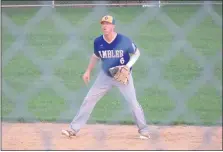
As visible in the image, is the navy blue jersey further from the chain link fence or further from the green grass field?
the green grass field

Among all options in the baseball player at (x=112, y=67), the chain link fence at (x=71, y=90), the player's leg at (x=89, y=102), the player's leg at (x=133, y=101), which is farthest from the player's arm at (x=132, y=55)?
the player's leg at (x=89, y=102)

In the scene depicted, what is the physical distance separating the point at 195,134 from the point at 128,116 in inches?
48.1

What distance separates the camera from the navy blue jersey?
507cm

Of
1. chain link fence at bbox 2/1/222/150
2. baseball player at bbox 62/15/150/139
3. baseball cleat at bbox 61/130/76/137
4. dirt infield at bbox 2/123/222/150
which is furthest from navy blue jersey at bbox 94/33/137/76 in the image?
baseball cleat at bbox 61/130/76/137

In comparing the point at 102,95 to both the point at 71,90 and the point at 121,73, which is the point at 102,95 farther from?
the point at 71,90

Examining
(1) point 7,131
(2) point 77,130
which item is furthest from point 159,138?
(1) point 7,131

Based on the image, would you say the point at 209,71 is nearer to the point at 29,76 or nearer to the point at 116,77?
the point at 116,77

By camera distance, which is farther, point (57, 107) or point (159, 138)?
point (57, 107)

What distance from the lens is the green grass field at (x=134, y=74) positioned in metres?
6.80

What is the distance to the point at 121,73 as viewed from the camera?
17.8 ft

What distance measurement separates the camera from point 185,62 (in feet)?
32.5

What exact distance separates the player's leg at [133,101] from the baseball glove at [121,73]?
0.10 meters

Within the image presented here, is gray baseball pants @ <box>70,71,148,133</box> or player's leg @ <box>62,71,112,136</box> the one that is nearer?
gray baseball pants @ <box>70,71,148,133</box>

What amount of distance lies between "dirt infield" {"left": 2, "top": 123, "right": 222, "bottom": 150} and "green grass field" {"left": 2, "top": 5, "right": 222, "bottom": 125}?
0.27 m
